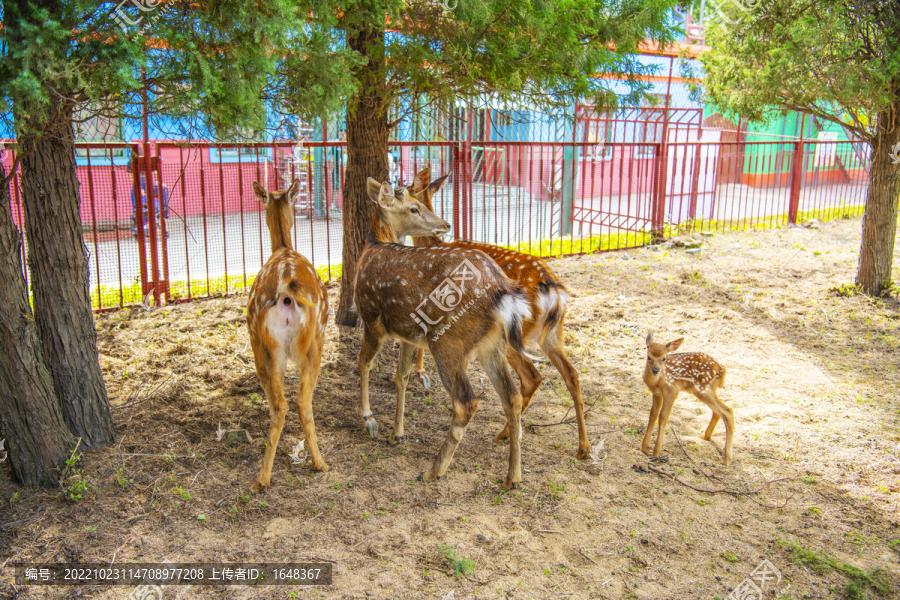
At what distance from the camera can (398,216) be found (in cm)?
549

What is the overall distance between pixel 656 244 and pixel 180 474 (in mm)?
9398

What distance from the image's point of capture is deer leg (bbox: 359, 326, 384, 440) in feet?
14.9

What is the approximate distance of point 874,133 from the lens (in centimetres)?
873

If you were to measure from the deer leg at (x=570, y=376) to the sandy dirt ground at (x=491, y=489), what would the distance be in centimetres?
11

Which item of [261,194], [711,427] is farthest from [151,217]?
[711,427]

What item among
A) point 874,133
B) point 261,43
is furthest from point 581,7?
point 874,133

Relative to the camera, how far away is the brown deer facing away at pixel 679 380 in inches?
169

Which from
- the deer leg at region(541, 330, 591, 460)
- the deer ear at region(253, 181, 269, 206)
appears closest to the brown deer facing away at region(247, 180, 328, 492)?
the deer ear at region(253, 181, 269, 206)

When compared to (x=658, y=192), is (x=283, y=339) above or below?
below

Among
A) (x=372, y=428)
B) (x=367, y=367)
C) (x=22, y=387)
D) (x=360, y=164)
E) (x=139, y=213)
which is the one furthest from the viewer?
(x=139, y=213)

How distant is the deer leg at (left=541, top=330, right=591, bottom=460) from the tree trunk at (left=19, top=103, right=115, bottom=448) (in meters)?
2.95

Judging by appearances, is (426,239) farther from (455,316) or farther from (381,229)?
(455,316)

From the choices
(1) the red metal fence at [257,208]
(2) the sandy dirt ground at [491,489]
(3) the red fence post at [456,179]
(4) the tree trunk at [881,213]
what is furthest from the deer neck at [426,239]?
(4) the tree trunk at [881,213]

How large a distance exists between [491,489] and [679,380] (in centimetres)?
143
